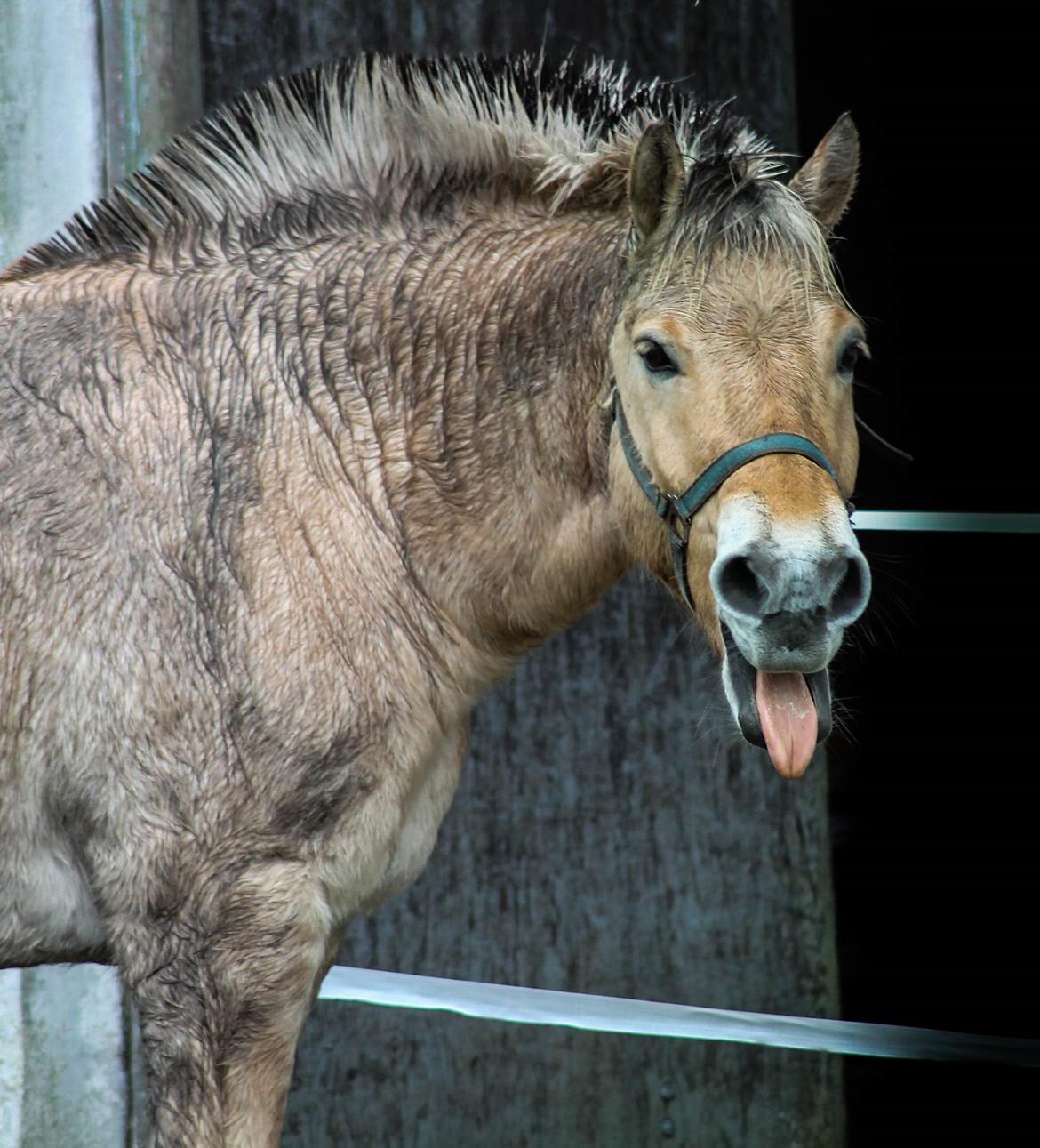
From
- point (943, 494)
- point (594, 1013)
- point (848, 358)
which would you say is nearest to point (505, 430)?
point (848, 358)

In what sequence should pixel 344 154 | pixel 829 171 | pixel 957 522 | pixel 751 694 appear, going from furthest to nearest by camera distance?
1. pixel 957 522
2. pixel 344 154
3. pixel 829 171
4. pixel 751 694

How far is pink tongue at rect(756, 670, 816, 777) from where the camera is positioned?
2359 mm

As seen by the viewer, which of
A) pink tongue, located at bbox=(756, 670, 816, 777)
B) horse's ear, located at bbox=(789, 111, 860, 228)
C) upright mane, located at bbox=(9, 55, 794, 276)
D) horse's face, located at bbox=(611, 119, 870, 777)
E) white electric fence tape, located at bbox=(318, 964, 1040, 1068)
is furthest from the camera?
white electric fence tape, located at bbox=(318, 964, 1040, 1068)

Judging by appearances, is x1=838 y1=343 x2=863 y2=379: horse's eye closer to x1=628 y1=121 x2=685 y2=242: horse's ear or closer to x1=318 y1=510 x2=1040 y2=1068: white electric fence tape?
x1=628 y1=121 x2=685 y2=242: horse's ear

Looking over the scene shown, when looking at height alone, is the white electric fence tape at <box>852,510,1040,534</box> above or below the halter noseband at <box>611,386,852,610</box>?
below

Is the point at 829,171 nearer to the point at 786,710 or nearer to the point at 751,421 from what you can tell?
the point at 751,421

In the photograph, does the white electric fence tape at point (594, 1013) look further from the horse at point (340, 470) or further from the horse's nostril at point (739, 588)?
the horse's nostril at point (739, 588)

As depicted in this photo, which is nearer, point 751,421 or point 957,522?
point 751,421

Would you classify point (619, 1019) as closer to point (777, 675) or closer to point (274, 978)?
point (274, 978)

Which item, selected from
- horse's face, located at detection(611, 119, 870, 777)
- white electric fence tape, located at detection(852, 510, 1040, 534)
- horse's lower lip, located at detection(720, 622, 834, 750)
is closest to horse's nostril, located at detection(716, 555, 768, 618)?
horse's face, located at detection(611, 119, 870, 777)

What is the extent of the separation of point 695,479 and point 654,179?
543 mm

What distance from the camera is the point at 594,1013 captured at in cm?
405

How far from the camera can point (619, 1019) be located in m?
4.05

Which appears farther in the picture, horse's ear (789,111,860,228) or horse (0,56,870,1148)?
horse's ear (789,111,860,228)
